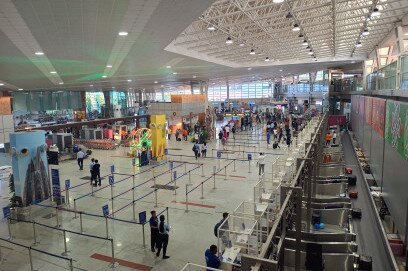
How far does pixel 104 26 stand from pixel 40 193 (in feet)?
25.6

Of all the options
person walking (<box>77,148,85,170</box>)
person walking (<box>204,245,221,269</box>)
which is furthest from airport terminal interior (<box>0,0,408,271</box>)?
person walking (<box>77,148,85,170</box>)

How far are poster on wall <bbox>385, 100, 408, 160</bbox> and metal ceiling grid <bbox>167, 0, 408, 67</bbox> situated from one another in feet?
26.5

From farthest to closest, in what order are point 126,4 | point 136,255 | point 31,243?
1. point 31,243
2. point 136,255
3. point 126,4

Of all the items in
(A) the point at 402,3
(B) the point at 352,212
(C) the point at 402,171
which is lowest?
(B) the point at 352,212

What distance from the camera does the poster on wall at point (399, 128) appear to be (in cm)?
646

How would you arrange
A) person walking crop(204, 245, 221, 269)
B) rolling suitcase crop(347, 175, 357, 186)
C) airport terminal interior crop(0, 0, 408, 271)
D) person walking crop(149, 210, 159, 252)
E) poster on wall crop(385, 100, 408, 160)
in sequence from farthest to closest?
rolling suitcase crop(347, 175, 357, 186) < person walking crop(149, 210, 159, 252) < airport terminal interior crop(0, 0, 408, 271) < person walking crop(204, 245, 221, 269) < poster on wall crop(385, 100, 408, 160)

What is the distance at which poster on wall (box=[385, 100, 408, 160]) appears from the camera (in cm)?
646

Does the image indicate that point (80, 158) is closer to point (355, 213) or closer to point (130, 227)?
point (130, 227)

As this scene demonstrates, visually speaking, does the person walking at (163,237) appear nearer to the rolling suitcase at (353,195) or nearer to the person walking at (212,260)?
the person walking at (212,260)

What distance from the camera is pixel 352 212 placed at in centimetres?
1032

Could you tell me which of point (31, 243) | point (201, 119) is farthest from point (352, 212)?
point (201, 119)

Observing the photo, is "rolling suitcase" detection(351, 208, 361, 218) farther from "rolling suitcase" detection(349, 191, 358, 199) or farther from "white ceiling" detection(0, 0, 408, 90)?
"white ceiling" detection(0, 0, 408, 90)

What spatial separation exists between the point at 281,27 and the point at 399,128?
49.1ft

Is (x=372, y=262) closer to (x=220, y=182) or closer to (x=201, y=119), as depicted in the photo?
(x=220, y=182)
